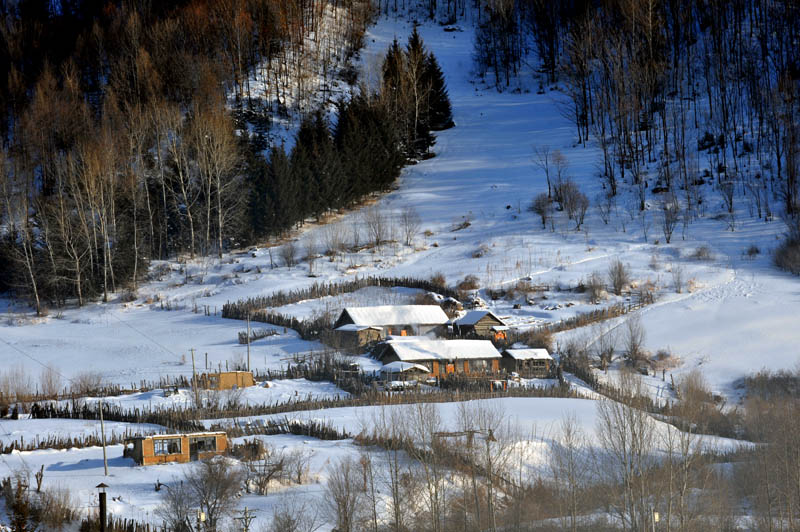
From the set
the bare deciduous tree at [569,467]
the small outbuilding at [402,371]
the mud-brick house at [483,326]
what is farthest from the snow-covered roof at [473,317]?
the bare deciduous tree at [569,467]

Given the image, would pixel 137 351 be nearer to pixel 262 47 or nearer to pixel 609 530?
pixel 609 530

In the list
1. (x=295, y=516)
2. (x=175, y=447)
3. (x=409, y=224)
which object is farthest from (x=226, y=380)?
(x=409, y=224)

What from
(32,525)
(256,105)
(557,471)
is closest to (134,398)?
(32,525)

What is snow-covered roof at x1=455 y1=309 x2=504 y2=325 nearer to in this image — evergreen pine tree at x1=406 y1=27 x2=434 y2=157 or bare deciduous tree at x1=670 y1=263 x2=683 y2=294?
bare deciduous tree at x1=670 y1=263 x2=683 y2=294

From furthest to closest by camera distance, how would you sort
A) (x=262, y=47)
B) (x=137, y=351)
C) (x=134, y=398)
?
1. (x=262, y=47)
2. (x=137, y=351)
3. (x=134, y=398)

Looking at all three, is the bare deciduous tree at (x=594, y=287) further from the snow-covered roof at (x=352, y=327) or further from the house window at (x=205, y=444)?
the house window at (x=205, y=444)

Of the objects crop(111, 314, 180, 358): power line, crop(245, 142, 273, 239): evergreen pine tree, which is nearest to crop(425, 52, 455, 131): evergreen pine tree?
crop(245, 142, 273, 239): evergreen pine tree

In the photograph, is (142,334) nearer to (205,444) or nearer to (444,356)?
(444,356)
